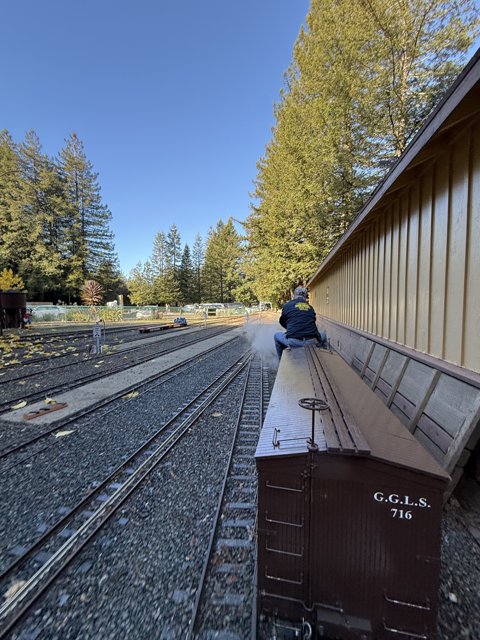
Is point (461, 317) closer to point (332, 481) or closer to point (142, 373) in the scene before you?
point (332, 481)

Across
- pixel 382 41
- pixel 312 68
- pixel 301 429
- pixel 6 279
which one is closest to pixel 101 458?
pixel 301 429

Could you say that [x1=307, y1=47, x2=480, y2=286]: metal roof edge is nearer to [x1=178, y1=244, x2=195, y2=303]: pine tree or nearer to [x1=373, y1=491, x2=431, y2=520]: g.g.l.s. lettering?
[x1=373, y1=491, x2=431, y2=520]: g.g.l.s. lettering

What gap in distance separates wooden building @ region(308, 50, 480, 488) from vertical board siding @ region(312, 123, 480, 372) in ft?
0.03

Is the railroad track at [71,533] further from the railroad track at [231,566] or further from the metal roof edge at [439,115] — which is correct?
the metal roof edge at [439,115]

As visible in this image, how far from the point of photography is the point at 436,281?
3168mm

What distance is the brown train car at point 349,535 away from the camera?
151 cm

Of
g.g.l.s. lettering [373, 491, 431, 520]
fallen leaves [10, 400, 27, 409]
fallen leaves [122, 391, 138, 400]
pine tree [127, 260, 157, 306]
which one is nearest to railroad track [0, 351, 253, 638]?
fallen leaves [122, 391, 138, 400]

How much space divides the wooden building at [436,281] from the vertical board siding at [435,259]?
1 centimetres

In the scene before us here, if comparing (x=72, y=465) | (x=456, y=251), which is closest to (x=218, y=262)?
(x=72, y=465)

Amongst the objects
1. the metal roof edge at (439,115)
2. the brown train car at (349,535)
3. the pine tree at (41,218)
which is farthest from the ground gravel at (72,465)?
the pine tree at (41,218)

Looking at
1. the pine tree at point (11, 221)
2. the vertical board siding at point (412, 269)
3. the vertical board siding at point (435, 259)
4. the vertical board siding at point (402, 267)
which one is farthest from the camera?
the pine tree at point (11, 221)

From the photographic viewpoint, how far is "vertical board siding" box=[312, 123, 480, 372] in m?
2.60

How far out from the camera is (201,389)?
7.60 meters

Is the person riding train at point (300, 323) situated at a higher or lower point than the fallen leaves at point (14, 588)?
higher
